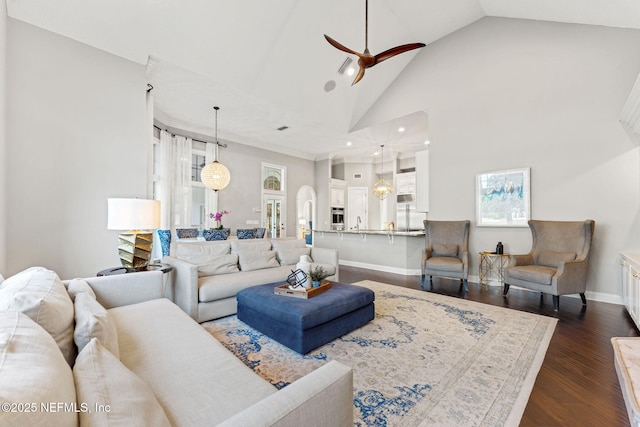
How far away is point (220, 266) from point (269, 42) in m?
3.54

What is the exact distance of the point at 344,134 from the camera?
6922 millimetres

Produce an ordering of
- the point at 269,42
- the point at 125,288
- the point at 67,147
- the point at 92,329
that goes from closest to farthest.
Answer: the point at 92,329
the point at 125,288
the point at 67,147
the point at 269,42

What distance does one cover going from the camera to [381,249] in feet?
19.6

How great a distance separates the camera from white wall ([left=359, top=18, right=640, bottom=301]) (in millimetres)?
3703

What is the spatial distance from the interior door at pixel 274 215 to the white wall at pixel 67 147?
4533 mm

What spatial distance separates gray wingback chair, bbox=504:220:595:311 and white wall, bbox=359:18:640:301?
271 millimetres

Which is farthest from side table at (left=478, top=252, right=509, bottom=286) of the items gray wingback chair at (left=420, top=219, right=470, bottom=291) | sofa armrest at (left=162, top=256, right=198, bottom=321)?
sofa armrest at (left=162, top=256, right=198, bottom=321)

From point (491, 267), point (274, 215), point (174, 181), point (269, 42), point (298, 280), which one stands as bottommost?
point (491, 267)

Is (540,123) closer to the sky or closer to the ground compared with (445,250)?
closer to the sky

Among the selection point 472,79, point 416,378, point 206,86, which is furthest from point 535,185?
point 206,86

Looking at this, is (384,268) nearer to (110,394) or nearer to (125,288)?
(125,288)

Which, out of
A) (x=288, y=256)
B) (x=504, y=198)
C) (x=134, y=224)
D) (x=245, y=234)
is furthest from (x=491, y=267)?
(x=134, y=224)

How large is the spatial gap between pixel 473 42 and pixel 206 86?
496 centimetres

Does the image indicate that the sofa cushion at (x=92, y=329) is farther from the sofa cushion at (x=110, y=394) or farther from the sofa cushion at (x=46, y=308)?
the sofa cushion at (x=110, y=394)
